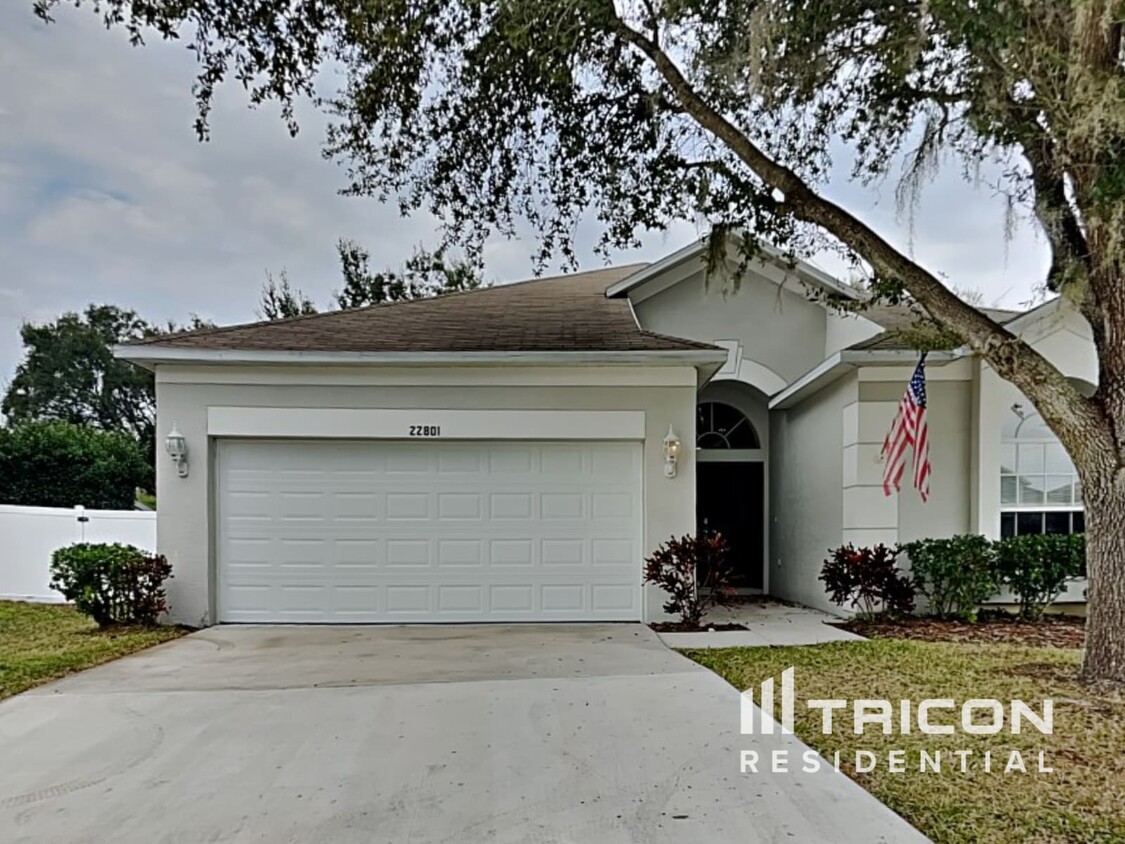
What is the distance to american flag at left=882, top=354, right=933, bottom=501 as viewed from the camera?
841cm

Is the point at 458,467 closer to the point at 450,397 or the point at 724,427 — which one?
the point at 450,397

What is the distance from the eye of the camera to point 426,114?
8414 millimetres

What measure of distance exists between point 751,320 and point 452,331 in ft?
17.6

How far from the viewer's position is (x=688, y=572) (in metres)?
8.66

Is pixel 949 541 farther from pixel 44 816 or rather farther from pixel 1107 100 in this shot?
pixel 44 816

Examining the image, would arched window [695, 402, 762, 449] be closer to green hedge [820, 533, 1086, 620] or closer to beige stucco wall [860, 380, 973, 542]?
beige stucco wall [860, 380, 973, 542]

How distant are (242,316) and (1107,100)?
31990 millimetres

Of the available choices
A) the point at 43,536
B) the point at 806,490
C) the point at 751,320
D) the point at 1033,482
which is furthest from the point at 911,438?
the point at 43,536

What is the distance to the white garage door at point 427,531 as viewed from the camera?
9016mm

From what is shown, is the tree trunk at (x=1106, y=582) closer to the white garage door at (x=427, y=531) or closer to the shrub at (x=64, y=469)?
the white garage door at (x=427, y=531)

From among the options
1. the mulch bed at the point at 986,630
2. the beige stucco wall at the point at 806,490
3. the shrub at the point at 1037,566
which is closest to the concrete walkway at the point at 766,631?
the mulch bed at the point at 986,630

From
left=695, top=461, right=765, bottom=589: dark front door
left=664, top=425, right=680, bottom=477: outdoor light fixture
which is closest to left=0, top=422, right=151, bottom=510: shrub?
left=695, top=461, right=765, bottom=589: dark front door

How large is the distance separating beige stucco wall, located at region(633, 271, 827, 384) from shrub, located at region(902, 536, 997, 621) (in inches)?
166

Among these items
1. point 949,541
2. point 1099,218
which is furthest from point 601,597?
point 1099,218
